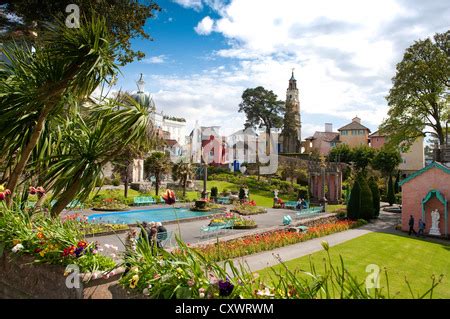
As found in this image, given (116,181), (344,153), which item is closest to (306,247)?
(116,181)

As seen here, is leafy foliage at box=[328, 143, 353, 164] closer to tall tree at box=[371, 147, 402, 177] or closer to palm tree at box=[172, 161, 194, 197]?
tall tree at box=[371, 147, 402, 177]

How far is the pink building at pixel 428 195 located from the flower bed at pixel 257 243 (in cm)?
670

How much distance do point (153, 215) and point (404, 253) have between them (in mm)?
17043

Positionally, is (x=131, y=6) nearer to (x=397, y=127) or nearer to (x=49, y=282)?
(x=49, y=282)

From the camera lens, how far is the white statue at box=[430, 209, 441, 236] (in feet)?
69.3

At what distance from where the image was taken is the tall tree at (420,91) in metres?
28.0

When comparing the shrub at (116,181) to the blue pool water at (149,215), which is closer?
the blue pool water at (149,215)

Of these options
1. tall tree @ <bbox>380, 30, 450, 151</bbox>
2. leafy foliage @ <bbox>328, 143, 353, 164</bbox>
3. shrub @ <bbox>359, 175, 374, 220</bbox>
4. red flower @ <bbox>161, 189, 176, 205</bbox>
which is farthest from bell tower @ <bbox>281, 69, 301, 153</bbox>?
red flower @ <bbox>161, 189, 176, 205</bbox>

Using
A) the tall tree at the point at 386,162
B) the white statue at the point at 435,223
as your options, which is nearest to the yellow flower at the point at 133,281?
the white statue at the point at 435,223

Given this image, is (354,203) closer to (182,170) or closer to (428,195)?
(428,195)

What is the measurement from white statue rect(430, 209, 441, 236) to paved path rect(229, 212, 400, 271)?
2224 mm

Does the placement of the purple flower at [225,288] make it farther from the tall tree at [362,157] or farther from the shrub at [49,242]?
the tall tree at [362,157]

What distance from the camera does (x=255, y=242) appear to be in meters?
14.5

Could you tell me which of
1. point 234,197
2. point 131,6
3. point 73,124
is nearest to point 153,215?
point 234,197
